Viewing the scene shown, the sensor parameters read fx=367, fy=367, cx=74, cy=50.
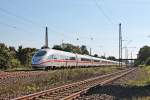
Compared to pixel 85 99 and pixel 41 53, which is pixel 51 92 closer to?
pixel 85 99

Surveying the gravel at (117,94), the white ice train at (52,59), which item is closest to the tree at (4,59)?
the white ice train at (52,59)

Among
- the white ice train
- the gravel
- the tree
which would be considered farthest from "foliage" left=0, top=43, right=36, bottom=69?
the gravel

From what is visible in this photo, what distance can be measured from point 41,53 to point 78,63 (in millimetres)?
21797

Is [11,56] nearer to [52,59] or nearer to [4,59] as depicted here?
[4,59]

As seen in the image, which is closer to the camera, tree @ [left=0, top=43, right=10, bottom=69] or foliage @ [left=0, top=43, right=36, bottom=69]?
tree @ [left=0, top=43, right=10, bottom=69]

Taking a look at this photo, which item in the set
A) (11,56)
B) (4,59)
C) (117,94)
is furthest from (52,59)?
(117,94)

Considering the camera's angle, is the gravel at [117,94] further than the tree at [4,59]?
No

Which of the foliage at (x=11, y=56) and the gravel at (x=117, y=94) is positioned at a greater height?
the foliage at (x=11, y=56)

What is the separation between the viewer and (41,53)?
46.0 meters

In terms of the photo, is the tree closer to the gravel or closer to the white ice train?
the white ice train

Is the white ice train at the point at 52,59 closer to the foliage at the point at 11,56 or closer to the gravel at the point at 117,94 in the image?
the foliage at the point at 11,56

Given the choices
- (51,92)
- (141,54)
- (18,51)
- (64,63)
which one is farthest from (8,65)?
(141,54)

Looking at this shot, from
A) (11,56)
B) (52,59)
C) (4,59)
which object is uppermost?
(11,56)

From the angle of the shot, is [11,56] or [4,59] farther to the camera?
[11,56]
